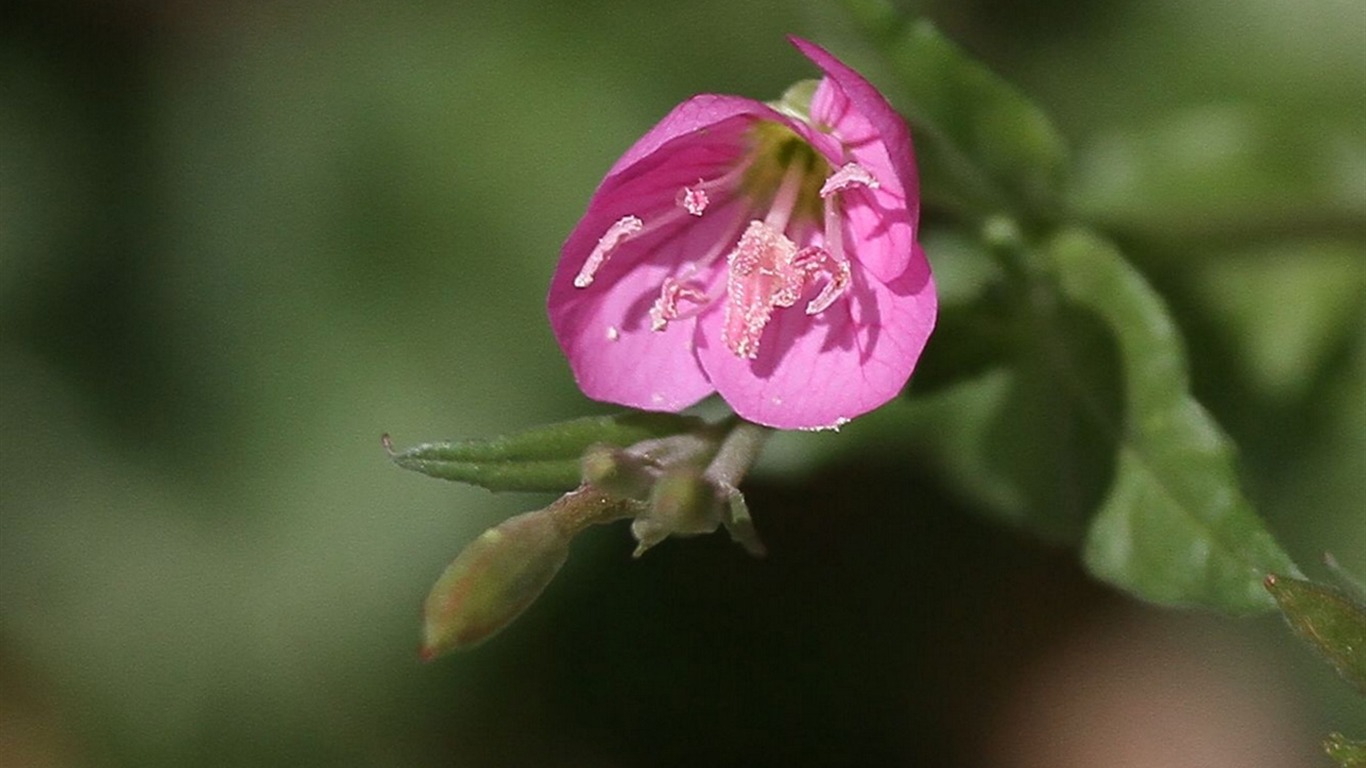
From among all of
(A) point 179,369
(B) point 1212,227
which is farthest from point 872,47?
(A) point 179,369

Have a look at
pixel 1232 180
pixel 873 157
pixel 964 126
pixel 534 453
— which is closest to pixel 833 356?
pixel 873 157

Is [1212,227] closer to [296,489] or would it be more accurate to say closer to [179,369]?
[296,489]

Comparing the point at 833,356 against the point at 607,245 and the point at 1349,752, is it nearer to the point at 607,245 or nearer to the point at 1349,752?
the point at 607,245

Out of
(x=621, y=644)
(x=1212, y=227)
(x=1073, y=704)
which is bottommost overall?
(x=1073, y=704)

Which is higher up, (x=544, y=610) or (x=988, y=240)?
(x=988, y=240)

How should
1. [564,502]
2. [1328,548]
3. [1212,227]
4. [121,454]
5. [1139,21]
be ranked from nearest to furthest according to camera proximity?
[564,502]
[1212,227]
[1328,548]
[1139,21]
[121,454]

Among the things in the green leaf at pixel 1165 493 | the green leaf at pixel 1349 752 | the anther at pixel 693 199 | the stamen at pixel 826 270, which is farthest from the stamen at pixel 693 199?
the green leaf at pixel 1349 752

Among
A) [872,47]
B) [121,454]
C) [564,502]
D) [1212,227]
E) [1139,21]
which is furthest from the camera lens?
[121,454]

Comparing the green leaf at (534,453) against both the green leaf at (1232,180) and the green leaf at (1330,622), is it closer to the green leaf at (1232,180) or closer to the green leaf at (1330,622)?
the green leaf at (1330,622)
